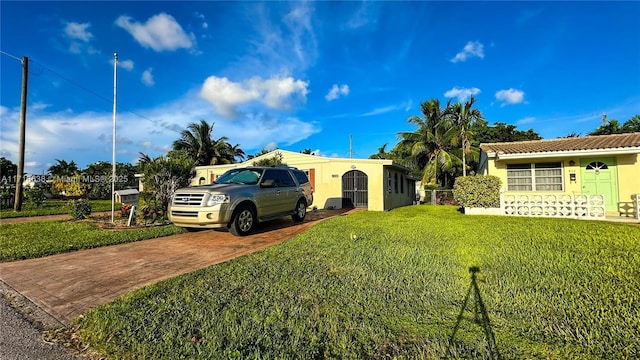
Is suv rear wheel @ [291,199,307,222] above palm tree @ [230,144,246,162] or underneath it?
underneath

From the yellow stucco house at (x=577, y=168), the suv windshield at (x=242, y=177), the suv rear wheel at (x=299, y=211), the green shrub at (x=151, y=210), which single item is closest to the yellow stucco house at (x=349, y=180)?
the yellow stucco house at (x=577, y=168)

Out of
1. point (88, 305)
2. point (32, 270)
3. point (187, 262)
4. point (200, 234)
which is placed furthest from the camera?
point (200, 234)

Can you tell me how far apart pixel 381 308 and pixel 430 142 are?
2356 centimetres

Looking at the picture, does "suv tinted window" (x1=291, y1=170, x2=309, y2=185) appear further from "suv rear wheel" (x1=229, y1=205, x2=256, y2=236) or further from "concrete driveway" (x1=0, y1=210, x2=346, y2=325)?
"concrete driveway" (x1=0, y1=210, x2=346, y2=325)

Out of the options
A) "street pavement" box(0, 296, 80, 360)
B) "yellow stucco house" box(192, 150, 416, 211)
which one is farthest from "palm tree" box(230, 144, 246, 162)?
"street pavement" box(0, 296, 80, 360)

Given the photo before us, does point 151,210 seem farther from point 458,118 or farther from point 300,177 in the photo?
point 458,118

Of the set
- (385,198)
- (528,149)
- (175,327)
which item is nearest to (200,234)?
(175,327)

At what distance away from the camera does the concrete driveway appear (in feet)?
11.1

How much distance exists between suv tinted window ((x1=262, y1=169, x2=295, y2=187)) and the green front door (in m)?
12.0

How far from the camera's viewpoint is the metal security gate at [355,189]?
15.2 metres

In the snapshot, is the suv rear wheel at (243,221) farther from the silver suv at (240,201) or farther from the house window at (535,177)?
the house window at (535,177)

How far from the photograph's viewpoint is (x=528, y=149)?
1243 cm

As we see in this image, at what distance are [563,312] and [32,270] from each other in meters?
7.21

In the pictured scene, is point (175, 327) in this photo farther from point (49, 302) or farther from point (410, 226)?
point (410, 226)
